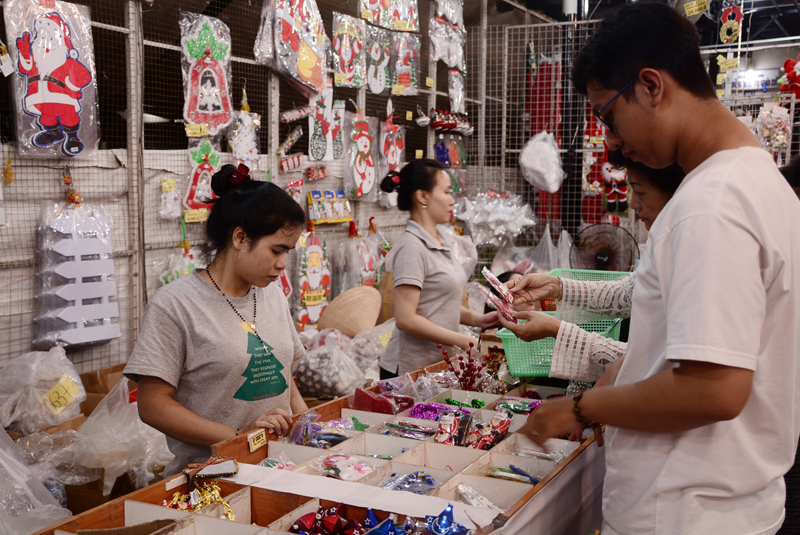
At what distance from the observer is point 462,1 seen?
662cm

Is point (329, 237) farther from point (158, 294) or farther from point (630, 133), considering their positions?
point (630, 133)

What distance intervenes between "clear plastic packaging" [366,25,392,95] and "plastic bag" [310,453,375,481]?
14.2ft

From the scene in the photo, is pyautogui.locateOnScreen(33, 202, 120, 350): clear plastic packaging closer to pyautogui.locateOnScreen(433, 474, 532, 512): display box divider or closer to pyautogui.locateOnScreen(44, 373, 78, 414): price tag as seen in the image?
pyautogui.locateOnScreen(44, 373, 78, 414): price tag

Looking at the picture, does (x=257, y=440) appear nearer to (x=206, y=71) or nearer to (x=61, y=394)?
(x=61, y=394)

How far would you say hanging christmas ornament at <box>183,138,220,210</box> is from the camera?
3.97 metres

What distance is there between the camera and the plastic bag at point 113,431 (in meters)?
2.87

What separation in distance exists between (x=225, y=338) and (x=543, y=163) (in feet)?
16.9

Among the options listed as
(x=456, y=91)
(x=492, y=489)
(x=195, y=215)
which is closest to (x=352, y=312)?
(x=195, y=215)

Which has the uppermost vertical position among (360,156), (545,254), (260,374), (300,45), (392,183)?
(300,45)

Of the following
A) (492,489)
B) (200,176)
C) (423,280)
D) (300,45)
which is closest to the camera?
(492,489)

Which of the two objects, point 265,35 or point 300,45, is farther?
point 300,45

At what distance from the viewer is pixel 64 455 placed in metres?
2.66

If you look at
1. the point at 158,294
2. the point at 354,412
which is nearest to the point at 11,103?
the point at 158,294

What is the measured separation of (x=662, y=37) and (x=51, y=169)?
326 centimetres
